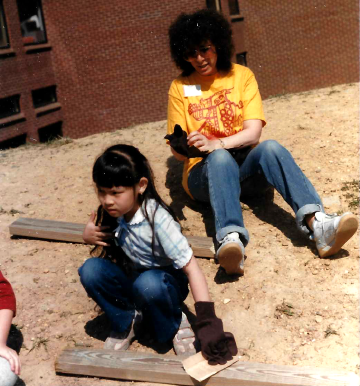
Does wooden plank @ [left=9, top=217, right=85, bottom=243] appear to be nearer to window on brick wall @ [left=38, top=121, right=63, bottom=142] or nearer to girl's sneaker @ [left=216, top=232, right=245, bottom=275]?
girl's sneaker @ [left=216, top=232, right=245, bottom=275]

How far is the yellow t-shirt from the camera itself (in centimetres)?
390

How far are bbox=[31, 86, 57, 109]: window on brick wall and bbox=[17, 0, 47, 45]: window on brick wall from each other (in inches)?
35.6

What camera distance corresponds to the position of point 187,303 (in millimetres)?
3221

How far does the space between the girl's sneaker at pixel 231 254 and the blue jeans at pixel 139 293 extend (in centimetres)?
41

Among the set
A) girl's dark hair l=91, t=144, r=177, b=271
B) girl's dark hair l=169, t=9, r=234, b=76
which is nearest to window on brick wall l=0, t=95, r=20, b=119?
girl's dark hair l=169, t=9, r=234, b=76

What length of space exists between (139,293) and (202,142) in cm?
133

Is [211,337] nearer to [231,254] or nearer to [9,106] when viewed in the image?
[231,254]

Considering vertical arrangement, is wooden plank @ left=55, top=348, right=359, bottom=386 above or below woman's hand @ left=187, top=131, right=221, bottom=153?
below

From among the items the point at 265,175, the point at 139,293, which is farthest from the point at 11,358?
the point at 265,175

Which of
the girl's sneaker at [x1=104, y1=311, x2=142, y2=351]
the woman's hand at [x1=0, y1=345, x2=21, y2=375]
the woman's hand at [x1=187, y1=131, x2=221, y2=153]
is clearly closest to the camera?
the woman's hand at [x1=0, y1=345, x2=21, y2=375]

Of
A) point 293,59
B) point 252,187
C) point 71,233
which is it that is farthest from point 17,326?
point 293,59

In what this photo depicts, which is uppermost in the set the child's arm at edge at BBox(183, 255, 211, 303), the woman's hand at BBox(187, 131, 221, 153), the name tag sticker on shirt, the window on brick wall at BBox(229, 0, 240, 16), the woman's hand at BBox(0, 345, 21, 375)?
the window on brick wall at BBox(229, 0, 240, 16)

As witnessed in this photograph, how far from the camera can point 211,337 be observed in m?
2.42

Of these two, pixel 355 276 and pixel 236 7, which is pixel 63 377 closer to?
Answer: pixel 355 276
